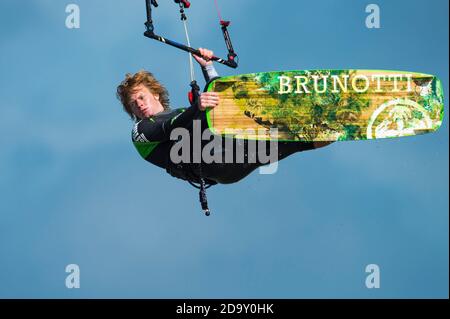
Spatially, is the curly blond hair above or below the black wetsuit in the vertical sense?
above

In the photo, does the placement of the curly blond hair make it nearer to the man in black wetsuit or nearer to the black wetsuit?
the man in black wetsuit

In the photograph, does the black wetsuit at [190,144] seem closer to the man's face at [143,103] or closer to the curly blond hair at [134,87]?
the man's face at [143,103]

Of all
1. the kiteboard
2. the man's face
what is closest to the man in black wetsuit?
the man's face

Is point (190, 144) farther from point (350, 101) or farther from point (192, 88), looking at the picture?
point (350, 101)

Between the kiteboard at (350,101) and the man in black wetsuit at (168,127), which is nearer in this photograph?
the man in black wetsuit at (168,127)

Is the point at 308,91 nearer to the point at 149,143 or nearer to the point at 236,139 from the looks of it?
the point at 236,139

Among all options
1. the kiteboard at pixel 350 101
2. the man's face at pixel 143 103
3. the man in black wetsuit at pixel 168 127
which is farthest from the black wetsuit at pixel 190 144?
the kiteboard at pixel 350 101

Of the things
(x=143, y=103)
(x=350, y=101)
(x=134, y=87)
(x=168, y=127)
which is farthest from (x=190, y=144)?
(x=350, y=101)
